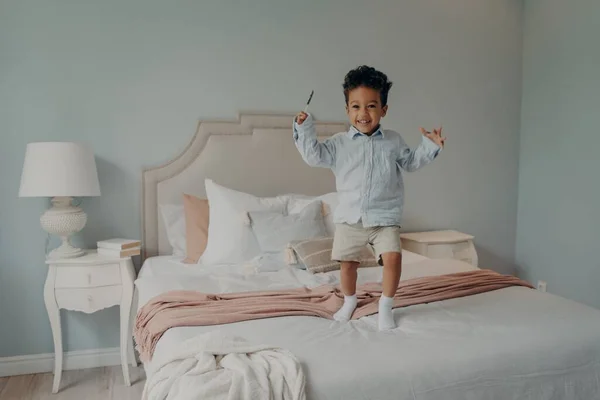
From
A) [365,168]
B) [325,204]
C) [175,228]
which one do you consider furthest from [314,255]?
[175,228]

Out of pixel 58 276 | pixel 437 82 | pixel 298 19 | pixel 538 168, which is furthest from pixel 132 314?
pixel 538 168

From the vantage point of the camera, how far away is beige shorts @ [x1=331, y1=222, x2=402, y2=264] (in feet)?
6.46

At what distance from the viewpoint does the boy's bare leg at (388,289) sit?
1845mm

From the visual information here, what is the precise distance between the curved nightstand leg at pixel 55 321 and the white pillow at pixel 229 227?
76cm

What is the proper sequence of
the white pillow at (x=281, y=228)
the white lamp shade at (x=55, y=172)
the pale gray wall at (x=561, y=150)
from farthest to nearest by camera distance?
the pale gray wall at (x=561, y=150) < the white pillow at (x=281, y=228) < the white lamp shade at (x=55, y=172)

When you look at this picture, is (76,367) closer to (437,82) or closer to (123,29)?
(123,29)

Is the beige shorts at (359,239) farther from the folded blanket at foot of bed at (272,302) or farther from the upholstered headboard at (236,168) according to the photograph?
the upholstered headboard at (236,168)

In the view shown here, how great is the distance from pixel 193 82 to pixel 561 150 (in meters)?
2.44

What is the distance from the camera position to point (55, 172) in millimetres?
2648

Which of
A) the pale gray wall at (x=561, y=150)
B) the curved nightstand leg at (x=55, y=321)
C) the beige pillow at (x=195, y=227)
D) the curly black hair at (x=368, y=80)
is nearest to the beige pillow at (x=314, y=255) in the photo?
the beige pillow at (x=195, y=227)

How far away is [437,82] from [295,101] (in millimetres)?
1033

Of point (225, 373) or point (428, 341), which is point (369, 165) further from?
point (225, 373)

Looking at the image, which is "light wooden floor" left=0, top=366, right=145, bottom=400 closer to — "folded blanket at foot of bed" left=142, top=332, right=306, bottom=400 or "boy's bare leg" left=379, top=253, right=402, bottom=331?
"folded blanket at foot of bed" left=142, top=332, right=306, bottom=400

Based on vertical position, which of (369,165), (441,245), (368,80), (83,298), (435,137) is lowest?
(83,298)
